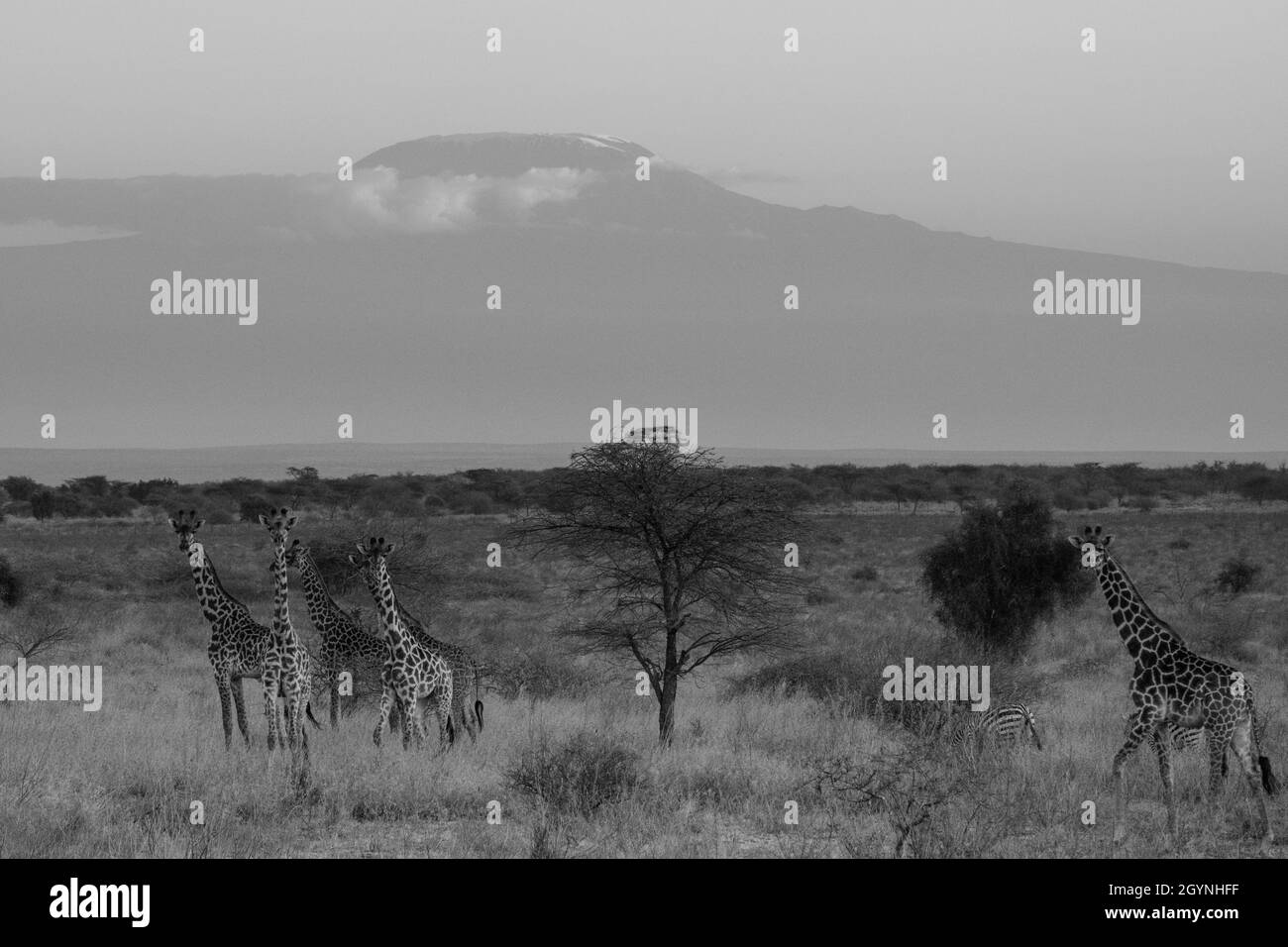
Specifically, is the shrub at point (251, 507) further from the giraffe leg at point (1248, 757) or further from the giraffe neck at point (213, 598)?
the giraffe leg at point (1248, 757)

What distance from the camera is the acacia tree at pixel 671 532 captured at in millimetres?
18219

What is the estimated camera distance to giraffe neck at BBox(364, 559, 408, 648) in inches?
600

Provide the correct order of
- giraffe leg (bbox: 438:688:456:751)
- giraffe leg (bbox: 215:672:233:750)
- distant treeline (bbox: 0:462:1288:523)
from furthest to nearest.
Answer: distant treeline (bbox: 0:462:1288:523)
giraffe leg (bbox: 438:688:456:751)
giraffe leg (bbox: 215:672:233:750)

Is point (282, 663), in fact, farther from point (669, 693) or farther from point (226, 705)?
point (669, 693)

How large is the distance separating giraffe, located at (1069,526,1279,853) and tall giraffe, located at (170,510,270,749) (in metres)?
8.79

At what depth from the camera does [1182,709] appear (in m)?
12.6

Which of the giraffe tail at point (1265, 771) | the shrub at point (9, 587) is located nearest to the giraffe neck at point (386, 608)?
the giraffe tail at point (1265, 771)

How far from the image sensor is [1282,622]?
32.1m

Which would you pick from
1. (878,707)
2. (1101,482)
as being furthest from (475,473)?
(878,707)

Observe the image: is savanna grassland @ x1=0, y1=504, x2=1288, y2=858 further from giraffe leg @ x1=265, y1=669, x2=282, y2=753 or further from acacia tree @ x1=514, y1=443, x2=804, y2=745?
acacia tree @ x1=514, y1=443, x2=804, y2=745

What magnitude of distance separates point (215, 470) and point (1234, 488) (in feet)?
359

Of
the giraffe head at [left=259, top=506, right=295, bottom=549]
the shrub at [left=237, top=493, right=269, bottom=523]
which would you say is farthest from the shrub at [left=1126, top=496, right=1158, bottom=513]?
the giraffe head at [left=259, top=506, right=295, bottom=549]
